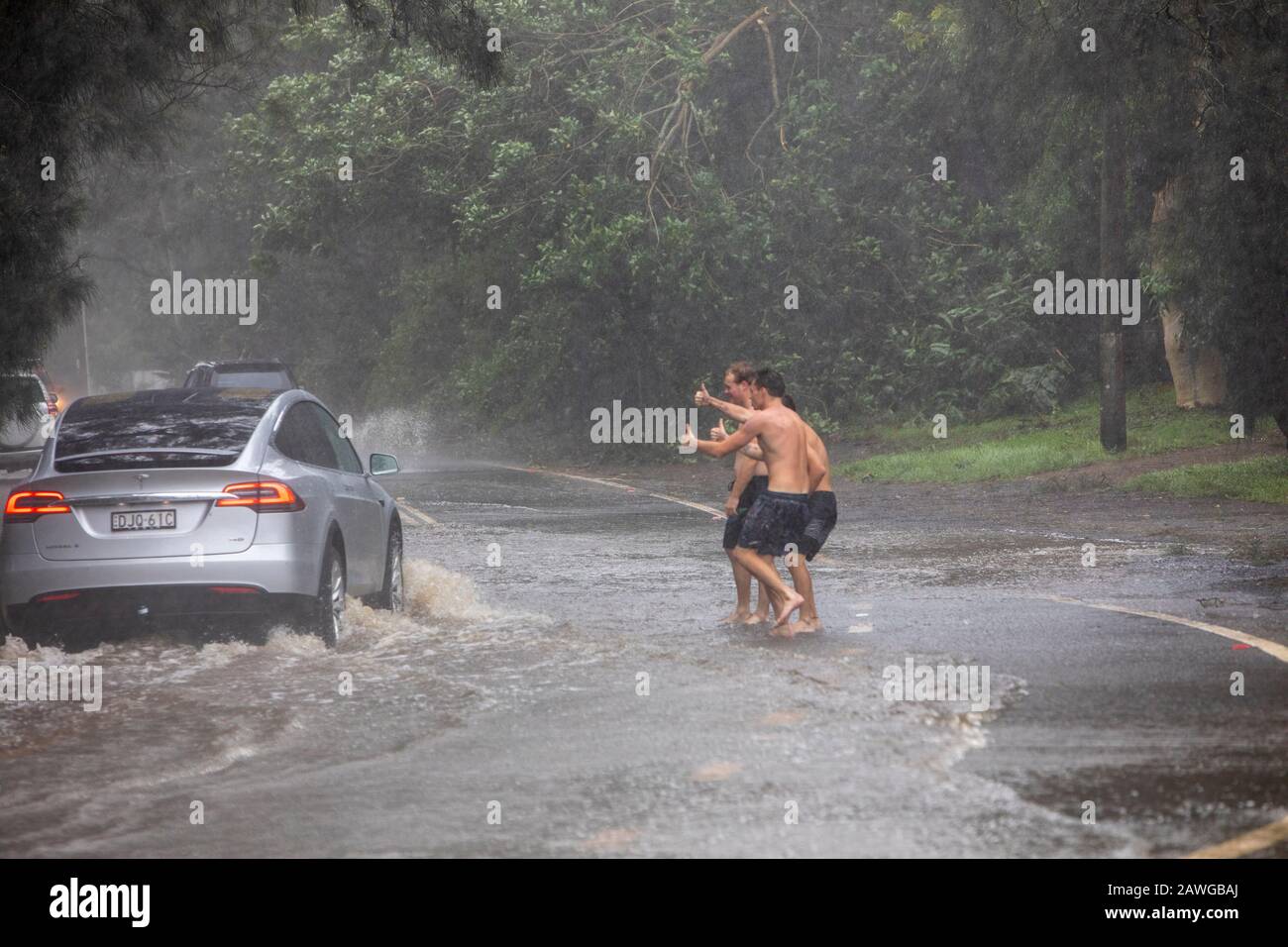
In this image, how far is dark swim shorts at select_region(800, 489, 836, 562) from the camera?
11.5 metres

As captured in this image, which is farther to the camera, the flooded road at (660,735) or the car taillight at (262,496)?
the car taillight at (262,496)

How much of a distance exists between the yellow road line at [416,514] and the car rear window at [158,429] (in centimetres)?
894

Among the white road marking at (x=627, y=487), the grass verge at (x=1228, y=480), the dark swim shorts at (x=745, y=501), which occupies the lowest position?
the white road marking at (x=627, y=487)

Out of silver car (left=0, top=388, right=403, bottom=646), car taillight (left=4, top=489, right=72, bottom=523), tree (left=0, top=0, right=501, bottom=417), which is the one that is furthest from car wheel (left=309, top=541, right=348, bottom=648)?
tree (left=0, top=0, right=501, bottom=417)

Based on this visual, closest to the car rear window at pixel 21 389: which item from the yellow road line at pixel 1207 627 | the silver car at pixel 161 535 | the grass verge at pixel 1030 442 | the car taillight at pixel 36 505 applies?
the silver car at pixel 161 535

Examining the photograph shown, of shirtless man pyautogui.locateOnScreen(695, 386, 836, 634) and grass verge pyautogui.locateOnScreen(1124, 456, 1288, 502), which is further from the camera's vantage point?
grass verge pyautogui.locateOnScreen(1124, 456, 1288, 502)

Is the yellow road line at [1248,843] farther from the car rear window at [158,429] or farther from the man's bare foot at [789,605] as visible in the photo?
the car rear window at [158,429]

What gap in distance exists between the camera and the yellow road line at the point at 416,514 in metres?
20.1

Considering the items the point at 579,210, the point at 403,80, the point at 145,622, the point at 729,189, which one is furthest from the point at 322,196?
the point at 145,622

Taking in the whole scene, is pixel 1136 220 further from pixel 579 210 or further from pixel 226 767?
pixel 226 767

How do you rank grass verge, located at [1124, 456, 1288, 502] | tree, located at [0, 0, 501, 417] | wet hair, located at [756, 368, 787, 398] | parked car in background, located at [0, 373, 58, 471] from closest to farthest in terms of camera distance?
wet hair, located at [756, 368, 787, 398], tree, located at [0, 0, 501, 417], grass verge, located at [1124, 456, 1288, 502], parked car in background, located at [0, 373, 58, 471]

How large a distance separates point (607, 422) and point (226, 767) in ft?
93.0

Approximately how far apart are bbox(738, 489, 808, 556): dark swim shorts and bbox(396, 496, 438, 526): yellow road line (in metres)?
8.92

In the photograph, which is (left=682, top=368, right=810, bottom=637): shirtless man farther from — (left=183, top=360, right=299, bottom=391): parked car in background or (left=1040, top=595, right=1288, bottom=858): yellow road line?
(left=183, top=360, right=299, bottom=391): parked car in background
